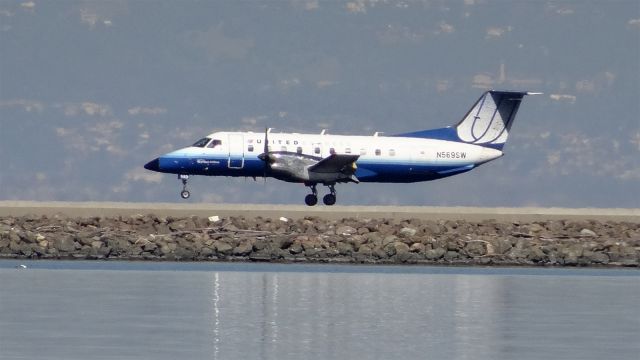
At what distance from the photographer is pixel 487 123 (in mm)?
67125

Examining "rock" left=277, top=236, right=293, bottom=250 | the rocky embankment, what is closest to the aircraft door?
the rocky embankment

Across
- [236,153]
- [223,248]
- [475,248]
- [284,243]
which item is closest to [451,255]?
[475,248]

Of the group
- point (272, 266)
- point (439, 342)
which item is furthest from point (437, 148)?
point (439, 342)

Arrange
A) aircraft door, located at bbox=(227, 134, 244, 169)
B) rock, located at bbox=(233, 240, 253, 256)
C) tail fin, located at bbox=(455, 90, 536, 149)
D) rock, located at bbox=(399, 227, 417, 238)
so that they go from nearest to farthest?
rock, located at bbox=(233, 240, 253, 256)
rock, located at bbox=(399, 227, 417, 238)
aircraft door, located at bbox=(227, 134, 244, 169)
tail fin, located at bbox=(455, 90, 536, 149)

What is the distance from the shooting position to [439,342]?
28766 mm

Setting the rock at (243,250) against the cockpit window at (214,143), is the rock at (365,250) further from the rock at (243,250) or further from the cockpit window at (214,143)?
the cockpit window at (214,143)

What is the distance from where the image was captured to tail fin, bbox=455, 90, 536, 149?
219ft

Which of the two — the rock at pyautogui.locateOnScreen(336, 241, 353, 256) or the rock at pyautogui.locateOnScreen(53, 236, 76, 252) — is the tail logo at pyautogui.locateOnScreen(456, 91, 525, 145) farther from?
the rock at pyautogui.locateOnScreen(53, 236, 76, 252)

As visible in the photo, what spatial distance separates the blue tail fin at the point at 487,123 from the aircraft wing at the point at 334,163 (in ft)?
15.4

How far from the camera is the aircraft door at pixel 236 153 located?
201 feet

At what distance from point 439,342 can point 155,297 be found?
8.17 m

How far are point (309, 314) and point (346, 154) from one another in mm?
30411

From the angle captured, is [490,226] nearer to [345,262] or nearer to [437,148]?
[345,262]

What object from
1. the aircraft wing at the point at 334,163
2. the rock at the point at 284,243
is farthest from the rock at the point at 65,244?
the aircraft wing at the point at 334,163
